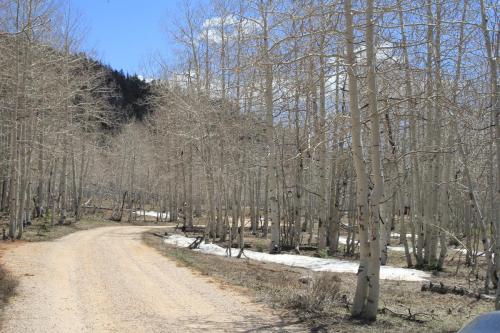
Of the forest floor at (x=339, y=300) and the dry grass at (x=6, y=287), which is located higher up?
the dry grass at (x=6, y=287)

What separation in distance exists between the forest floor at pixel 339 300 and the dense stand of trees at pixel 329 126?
0.64 metres

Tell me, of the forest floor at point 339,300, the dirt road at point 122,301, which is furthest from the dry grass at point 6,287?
the forest floor at point 339,300

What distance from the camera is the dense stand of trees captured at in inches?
314

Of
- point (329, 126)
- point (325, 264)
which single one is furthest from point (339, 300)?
point (325, 264)

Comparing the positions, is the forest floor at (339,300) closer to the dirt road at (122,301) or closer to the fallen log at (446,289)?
the fallen log at (446,289)

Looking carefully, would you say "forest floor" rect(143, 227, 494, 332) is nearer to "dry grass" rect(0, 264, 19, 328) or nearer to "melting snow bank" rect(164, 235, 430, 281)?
"melting snow bank" rect(164, 235, 430, 281)

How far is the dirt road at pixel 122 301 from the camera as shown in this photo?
7.38 meters

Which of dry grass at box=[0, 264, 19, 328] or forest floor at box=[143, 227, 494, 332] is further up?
dry grass at box=[0, 264, 19, 328]

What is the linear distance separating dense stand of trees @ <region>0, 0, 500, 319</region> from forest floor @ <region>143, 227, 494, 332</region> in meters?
0.64

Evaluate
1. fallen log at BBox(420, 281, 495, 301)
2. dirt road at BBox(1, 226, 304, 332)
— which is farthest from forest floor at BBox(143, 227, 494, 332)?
dirt road at BBox(1, 226, 304, 332)

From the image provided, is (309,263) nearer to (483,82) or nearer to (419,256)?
(419,256)

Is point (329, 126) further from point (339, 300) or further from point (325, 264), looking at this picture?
point (325, 264)

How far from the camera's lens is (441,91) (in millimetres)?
8008

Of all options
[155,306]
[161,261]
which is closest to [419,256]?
[161,261]
